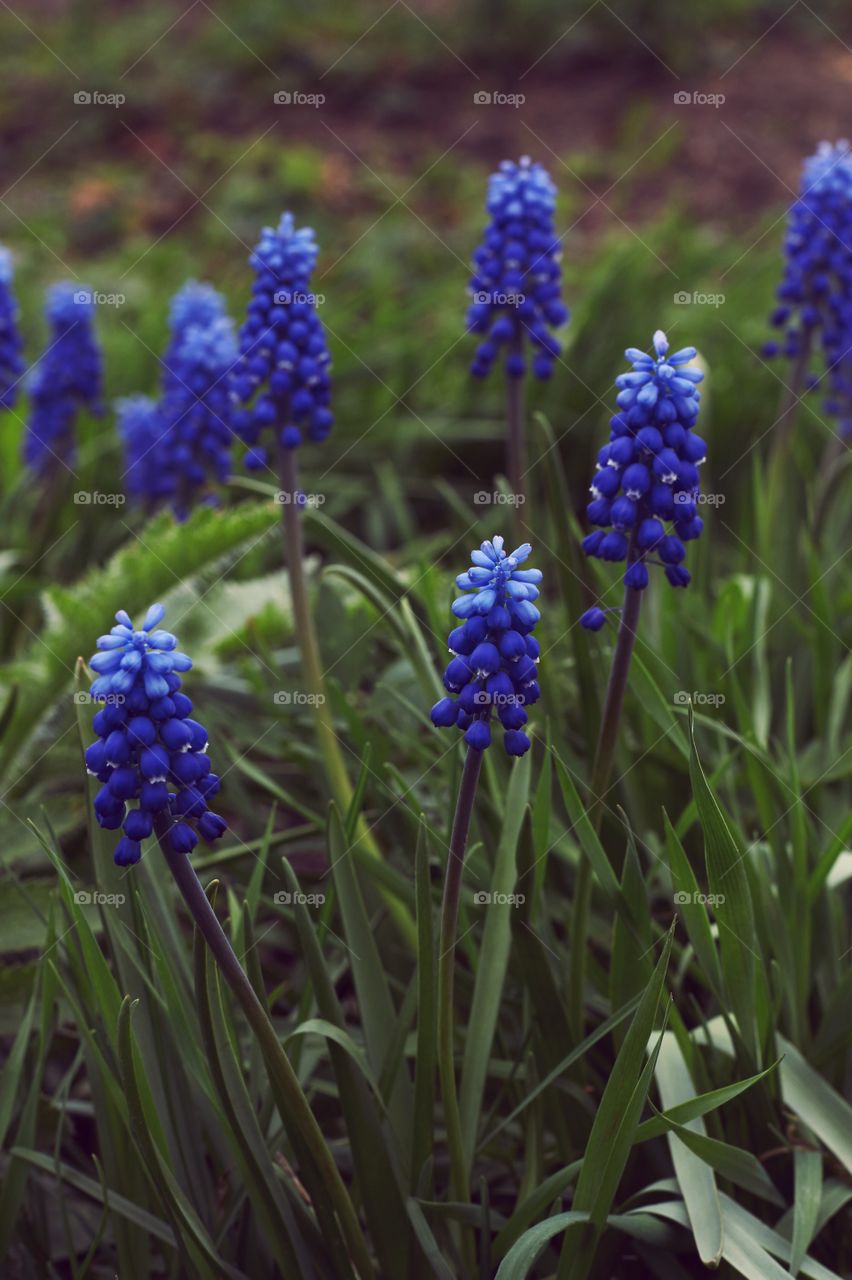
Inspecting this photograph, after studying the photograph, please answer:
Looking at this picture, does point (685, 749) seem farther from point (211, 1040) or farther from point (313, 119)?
point (313, 119)

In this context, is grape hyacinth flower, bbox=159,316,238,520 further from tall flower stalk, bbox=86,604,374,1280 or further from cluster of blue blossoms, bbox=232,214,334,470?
tall flower stalk, bbox=86,604,374,1280

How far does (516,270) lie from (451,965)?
2.22 meters

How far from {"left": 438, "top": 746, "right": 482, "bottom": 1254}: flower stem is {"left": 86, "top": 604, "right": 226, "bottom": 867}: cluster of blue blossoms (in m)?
0.51

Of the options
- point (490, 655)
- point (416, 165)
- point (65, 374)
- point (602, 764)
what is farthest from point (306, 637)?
point (416, 165)

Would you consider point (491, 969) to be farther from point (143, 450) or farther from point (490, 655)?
point (143, 450)

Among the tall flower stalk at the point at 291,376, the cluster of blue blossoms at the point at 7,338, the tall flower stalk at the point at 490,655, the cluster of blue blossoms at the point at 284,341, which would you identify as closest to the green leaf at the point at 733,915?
the tall flower stalk at the point at 490,655

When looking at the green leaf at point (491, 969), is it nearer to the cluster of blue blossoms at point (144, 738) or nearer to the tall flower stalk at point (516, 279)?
the cluster of blue blossoms at point (144, 738)

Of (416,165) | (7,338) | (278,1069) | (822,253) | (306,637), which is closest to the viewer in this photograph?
(278,1069)

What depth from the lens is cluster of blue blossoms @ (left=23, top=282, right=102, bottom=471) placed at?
5723 mm

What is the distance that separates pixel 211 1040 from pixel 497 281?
248 cm

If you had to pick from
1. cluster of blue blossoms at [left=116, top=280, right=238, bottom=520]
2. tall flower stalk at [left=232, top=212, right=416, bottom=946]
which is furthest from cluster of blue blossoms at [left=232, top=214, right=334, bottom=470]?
cluster of blue blossoms at [left=116, top=280, right=238, bottom=520]

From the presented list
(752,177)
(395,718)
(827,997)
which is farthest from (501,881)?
(752,177)

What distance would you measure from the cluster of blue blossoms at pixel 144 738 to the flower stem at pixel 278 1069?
0.05m

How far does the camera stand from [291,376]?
153 inches
